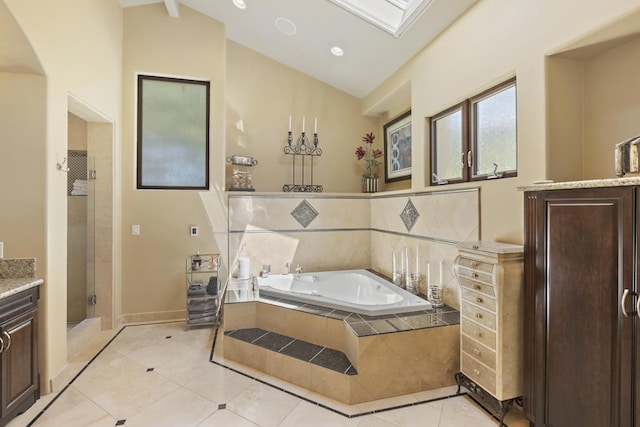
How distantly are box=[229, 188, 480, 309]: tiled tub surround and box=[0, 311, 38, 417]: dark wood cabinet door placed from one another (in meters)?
1.98

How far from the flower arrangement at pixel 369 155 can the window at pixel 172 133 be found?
206cm

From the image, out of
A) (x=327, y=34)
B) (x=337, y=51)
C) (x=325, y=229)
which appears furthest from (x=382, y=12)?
(x=325, y=229)

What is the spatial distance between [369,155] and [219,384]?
11.3 feet

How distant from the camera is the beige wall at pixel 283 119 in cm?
426

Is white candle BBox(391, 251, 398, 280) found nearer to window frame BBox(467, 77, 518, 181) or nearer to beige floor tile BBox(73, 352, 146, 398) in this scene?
window frame BBox(467, 77, 518, 181)

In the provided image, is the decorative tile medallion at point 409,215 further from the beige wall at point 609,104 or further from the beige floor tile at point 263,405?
the beige floor tile at point 263,405

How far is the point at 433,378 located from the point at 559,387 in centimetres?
86

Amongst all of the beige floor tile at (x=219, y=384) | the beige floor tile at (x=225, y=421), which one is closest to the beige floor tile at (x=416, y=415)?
the beige floor tile at (x=225, y=421)

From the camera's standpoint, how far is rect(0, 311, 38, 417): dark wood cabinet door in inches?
75.7

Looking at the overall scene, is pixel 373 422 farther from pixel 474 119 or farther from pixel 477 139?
pixel 474 119

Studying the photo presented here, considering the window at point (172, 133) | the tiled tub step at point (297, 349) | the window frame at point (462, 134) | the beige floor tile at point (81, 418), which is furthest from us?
the window at point (172, 133)

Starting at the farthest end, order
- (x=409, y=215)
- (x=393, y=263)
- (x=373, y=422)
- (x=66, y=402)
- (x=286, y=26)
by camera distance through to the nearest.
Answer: (x=393, y=263), (x=286, y=26), (x=409, y=215), (x=66, y=402), (x=373, y=422)

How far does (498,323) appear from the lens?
6.27 feet

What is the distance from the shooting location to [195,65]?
3844 millimetres
